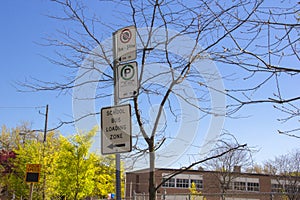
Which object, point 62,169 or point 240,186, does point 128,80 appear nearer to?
point 62,169

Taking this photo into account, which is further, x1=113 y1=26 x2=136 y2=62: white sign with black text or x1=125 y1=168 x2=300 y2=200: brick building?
x1=125 y1=168 x2=300 y2=200: brick building

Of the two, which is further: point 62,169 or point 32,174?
point 62,169

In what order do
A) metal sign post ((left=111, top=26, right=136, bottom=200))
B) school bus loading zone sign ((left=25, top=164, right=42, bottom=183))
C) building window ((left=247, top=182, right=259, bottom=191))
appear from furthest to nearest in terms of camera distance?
building window ((left=247, top=182, right=259, bottom=191))
school bus loading zone sign ((left=25, top=164, right=42, bottom=183))
metal sign post ((left=111, top=26, right=136, bottom=200))

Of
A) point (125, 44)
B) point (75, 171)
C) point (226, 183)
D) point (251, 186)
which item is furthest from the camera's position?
point (251, 186)

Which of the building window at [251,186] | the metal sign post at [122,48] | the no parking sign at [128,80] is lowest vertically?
the building window at [251,186]

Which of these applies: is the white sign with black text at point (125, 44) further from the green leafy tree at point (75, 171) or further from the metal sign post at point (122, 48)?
the green leafy tree at point (75, 171)

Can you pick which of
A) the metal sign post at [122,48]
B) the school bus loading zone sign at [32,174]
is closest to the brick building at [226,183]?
the school bus loading zone sign at [32,174]

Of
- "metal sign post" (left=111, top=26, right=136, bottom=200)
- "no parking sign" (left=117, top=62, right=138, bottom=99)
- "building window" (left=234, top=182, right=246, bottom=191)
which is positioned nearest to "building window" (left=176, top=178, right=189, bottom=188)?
"building window" (left=234, top=182, right=246, bottom=191)

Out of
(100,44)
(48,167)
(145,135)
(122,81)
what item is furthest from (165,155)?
(48,167)

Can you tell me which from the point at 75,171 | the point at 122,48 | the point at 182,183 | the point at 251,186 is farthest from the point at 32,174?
the point at 251,186

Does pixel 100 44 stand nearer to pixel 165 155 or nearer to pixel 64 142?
pixel 165 155

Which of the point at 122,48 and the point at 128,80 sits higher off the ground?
the point at 122,48

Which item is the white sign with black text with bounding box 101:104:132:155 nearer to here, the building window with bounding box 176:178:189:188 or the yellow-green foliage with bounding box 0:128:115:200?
the yellow-green foliage with bounding box 0:128:115:200

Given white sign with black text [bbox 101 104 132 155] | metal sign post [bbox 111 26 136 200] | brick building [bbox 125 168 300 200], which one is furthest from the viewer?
brick building [bbox 125 168 300 200]
